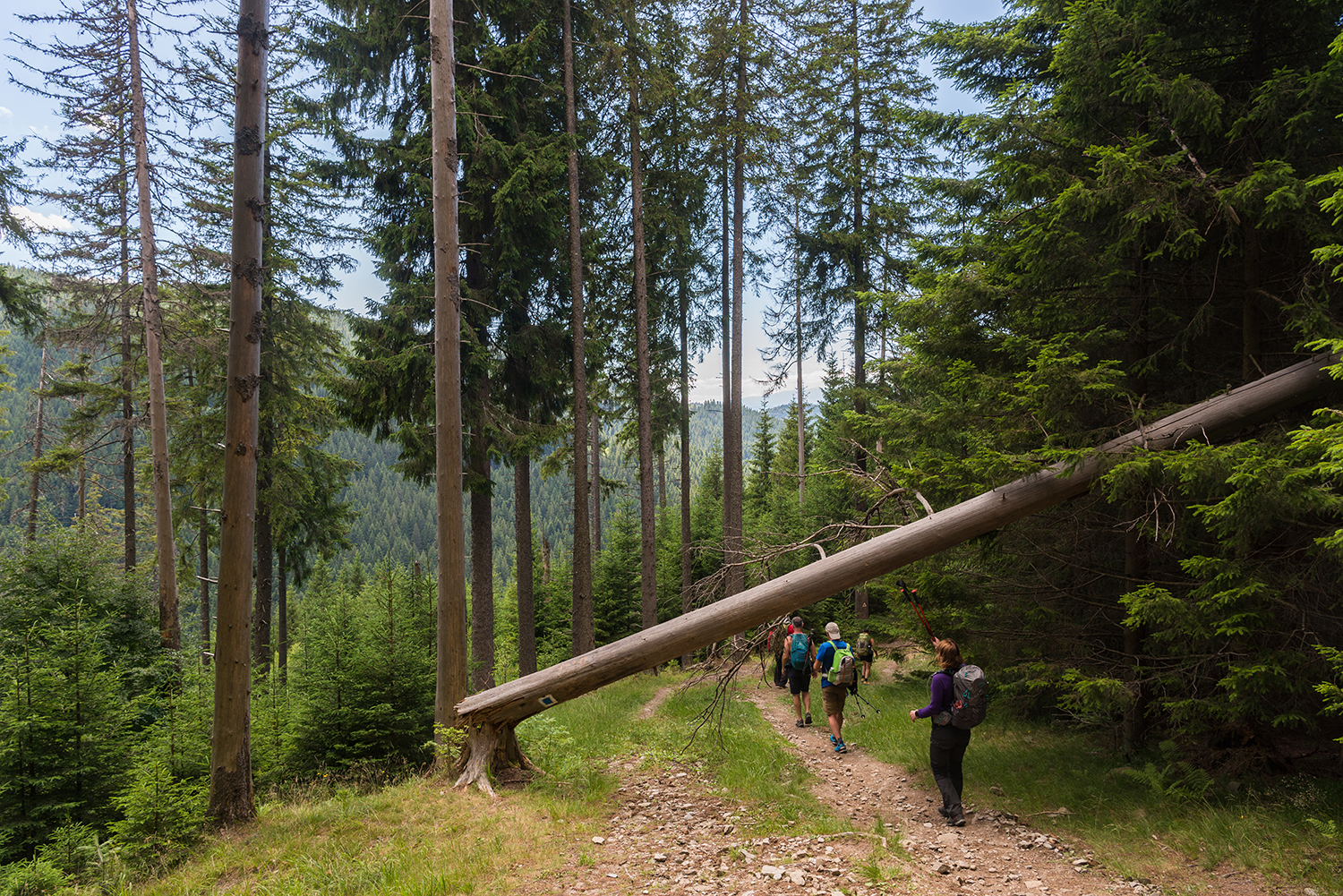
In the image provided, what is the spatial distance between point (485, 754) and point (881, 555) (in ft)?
16.7

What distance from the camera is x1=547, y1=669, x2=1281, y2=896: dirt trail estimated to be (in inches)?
176

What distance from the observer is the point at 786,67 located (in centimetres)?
1536

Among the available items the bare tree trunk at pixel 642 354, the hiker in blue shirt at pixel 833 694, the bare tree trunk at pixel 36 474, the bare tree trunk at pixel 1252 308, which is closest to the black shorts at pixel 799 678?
the hiker in blue shirt at pixel 833 694

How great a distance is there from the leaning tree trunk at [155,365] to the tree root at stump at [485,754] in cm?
1054

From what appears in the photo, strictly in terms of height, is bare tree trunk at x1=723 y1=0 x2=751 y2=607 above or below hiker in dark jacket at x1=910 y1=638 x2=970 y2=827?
above

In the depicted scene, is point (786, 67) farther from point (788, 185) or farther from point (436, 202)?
point (436, 202)

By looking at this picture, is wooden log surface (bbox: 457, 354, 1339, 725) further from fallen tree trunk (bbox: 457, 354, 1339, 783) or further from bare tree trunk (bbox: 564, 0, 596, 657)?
bare tree trunk (bbox: 564, 0, 596, 657)

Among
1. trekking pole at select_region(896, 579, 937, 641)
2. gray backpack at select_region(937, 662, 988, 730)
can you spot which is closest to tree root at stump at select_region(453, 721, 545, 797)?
gray backpack at select_region(937, 662, 988, 730)

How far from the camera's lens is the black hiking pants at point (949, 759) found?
19.2 feet

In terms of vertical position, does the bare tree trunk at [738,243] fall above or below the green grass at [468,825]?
above

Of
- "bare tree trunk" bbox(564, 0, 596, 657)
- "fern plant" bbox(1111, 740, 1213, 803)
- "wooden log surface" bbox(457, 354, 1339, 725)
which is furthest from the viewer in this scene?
"bare tree trunk" bbox(564, 0, 596, 657)

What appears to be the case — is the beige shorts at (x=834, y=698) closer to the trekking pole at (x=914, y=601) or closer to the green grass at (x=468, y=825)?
the green grass at (x=468, y=825)

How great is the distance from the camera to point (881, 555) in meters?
6.42

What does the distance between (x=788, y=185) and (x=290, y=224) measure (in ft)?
42.3
